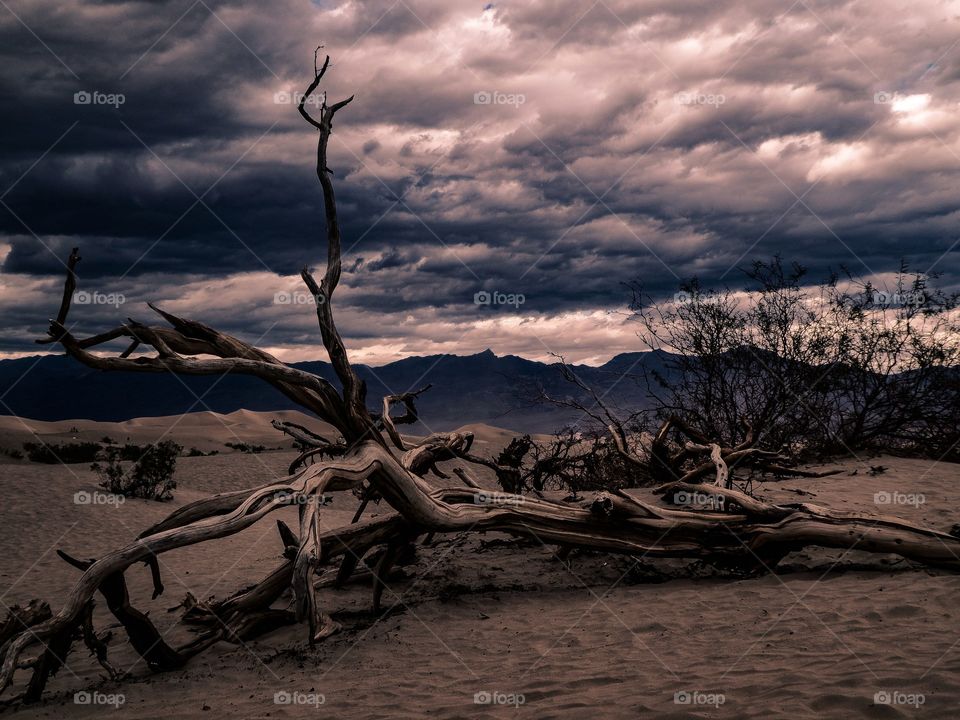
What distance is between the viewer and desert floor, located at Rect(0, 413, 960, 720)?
4.70 meters

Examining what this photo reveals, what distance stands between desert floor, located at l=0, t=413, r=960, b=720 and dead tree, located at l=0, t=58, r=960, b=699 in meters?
0.35

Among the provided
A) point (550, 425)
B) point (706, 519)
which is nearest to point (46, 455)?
point (550, 425)

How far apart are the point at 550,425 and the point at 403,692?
7.70 meters

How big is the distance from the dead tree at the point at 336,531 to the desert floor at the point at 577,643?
35 centimetres

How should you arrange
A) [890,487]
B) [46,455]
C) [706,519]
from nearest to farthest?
[706,519]
[890,487]
[46,455]

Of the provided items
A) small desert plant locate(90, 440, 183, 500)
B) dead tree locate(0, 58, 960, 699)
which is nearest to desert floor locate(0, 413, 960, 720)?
dead tree locate(0, 58, 960, 699)

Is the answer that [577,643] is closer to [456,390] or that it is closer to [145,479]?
[145,479]

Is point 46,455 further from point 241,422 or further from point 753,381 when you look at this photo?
point 241,422

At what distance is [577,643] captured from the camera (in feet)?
19.9

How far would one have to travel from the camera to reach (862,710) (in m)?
4.15

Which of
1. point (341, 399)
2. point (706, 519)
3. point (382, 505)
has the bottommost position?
point (382, 505)

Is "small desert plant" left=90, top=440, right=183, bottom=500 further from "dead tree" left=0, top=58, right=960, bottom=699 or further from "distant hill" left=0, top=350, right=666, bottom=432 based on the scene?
"dead tree" left=0, top=58, right=960, bottom=699

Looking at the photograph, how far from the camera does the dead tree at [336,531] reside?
5430 millimetres

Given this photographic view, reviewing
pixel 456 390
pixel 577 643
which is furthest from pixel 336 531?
pixel 456 390
